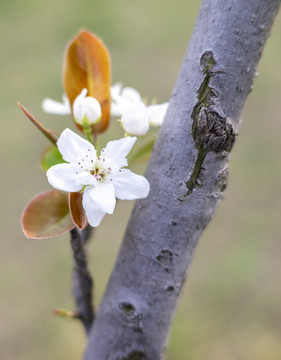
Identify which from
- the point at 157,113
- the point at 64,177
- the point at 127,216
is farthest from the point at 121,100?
the point at 127,216

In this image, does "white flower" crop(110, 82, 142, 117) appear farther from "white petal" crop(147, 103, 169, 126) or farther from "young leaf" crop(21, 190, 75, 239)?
"young leaf" crop(21, 190, 75, 239)

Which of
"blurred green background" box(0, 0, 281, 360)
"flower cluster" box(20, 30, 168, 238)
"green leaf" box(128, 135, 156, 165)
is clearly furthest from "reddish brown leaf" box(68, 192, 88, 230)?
"blurred green background" box(0, 0, 281, 360)

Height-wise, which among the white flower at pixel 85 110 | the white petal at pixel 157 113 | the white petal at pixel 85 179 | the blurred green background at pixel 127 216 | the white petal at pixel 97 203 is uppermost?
the white petal at pixel 157 113

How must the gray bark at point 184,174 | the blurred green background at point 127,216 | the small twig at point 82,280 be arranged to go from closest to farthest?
the gray bark at point 184,174, the small twig at point 82,280, the blurred green background at point 127,216

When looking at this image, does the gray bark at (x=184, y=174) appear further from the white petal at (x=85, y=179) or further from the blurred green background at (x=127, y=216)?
the blurred green background at (x=127, y=216)

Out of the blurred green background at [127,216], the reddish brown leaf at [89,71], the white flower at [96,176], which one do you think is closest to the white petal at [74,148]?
the white flower at [96,176]

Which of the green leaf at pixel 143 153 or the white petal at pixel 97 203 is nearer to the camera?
the white petal at pixel 97 203

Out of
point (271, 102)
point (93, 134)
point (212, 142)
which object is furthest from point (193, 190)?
point (271, 102)
